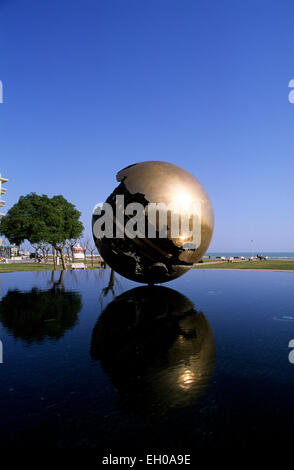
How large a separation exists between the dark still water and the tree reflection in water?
0.07 metres

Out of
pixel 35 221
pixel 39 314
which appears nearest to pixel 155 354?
pixel 39 314

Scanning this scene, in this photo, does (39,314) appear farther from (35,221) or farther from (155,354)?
(35,221)

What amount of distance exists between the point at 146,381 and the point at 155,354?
128cm

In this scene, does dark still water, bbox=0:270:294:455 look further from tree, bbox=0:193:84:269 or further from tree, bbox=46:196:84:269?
tree, bbox=46:196:84:269

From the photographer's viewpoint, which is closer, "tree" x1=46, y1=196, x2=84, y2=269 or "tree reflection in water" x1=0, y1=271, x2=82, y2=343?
"tree reflection in water" x1=0, y1=271, x2=82, y2=343

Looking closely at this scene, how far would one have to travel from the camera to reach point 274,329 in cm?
781

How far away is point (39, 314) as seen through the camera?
10102 millimetres

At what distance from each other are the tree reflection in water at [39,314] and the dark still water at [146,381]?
7 cm

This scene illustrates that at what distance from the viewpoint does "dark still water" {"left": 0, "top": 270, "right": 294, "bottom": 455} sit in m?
3.30

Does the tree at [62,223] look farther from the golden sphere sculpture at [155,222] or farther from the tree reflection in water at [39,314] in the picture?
the golden sphere sculpture at [155,222]

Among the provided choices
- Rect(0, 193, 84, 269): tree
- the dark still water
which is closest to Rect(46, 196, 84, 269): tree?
Rect(0, 193, 84, 269): tree

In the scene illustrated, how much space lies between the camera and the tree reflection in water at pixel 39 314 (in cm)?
779

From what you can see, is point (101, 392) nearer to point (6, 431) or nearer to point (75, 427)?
point (75, 427)

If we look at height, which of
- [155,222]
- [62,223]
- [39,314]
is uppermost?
[62,223]
